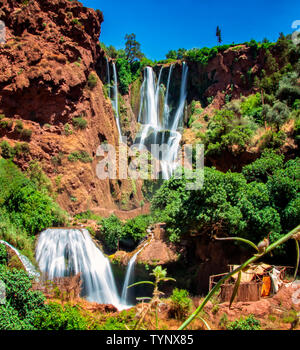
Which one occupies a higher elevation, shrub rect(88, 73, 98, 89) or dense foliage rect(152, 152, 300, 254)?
shrub rect(88, 73, 98, 89)

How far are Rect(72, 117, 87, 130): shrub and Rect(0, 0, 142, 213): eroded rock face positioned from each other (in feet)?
1.21

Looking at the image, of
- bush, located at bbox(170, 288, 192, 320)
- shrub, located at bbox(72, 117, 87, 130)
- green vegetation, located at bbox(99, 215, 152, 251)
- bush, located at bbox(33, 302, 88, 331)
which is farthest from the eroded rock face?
bush, located at bbox(33, 302, 88, 331)

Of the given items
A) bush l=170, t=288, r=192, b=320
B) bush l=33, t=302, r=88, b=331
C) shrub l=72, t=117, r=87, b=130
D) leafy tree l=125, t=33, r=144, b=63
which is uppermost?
leafy tree l=125, t=33, r=144, b=63

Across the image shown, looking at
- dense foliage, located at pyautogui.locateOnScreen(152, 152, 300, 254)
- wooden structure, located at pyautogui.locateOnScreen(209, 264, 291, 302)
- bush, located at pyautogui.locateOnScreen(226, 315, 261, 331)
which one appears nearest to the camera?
bush, located at pyautogui.locateOnScreen(226, 315, 261, 331)

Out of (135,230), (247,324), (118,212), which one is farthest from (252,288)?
(118,212)

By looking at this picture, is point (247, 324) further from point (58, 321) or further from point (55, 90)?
point (55, 90)

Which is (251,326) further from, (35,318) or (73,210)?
(73,210)

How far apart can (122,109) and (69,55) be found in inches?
472

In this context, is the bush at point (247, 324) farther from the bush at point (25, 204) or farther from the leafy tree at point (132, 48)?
the leafy tree at point (132, 48)

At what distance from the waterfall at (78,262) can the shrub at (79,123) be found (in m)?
11.7

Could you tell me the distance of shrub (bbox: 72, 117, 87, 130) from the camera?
84.5 ft

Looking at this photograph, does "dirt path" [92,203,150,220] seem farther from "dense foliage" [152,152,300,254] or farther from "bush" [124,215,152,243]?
"dense foliage" [152,152,300,254]

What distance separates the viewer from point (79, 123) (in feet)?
84.8

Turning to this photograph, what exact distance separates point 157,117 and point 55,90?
18483 millimetres
